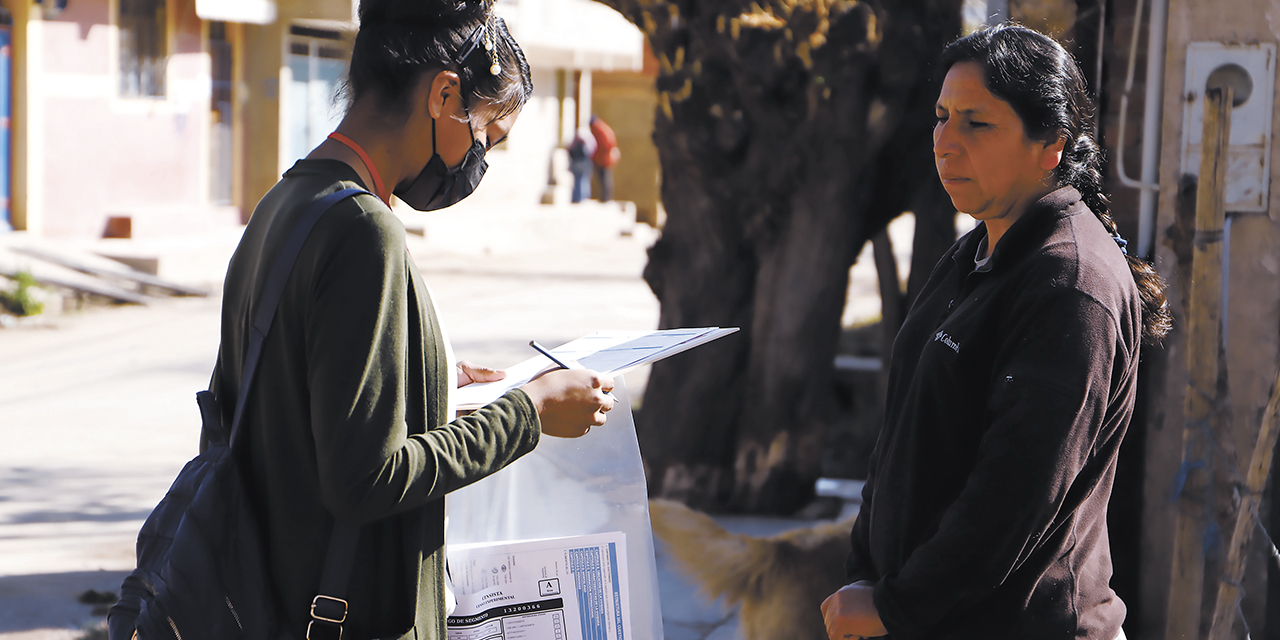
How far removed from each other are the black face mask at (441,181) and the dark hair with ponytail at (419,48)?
70 mm

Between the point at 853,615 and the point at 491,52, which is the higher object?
the point at 491,52

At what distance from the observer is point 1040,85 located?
181 cm

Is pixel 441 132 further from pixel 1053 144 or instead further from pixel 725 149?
pixel 725 149

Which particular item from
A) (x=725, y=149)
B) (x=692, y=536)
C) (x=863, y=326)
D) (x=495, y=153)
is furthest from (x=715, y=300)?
(x=495, y=153)

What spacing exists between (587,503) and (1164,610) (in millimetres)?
2245

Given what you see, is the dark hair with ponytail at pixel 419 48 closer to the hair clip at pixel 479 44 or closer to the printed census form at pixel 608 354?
the hair clip at pixel 479 44

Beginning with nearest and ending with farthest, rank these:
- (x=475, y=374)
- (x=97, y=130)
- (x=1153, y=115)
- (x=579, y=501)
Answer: (x=579, y=501), (x=475, y=374), (x=1153, y=115), (x=97, y=130)

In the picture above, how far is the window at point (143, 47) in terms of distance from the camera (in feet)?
47.2

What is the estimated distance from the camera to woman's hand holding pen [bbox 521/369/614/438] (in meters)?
1.77

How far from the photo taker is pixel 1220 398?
3084 mm

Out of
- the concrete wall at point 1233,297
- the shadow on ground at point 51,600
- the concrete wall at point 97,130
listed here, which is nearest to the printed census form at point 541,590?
the concrete wall at point 1233,297

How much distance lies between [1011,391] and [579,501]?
0.79 m

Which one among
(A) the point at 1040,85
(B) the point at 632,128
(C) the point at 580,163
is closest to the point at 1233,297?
(A) the point at 1040,85

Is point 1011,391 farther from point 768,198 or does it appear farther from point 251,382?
point 768,198
